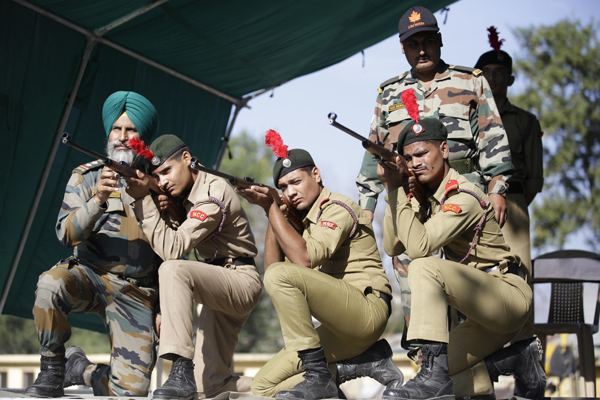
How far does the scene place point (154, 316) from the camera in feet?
13.9

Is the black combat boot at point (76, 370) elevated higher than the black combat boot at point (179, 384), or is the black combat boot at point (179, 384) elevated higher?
the black combat boot at point (179, 384)

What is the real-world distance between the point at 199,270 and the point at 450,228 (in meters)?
1.38

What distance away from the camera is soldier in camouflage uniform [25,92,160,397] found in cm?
369

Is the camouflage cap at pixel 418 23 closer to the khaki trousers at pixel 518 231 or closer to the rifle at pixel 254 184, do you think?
the rifle at pixel 254 184

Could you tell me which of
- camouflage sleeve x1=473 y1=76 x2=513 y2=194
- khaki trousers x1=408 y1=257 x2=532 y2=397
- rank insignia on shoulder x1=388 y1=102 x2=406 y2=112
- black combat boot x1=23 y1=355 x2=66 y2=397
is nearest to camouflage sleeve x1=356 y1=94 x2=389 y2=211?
rank insignia on shoulder x1=388 y1=102 x2=406 y2=112

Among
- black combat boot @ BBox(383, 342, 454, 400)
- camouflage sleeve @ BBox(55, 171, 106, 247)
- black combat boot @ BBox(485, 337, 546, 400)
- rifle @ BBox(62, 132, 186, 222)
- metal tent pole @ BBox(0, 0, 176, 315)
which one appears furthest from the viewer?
metal tent pole @ BBox(0, 0, 176, 315)

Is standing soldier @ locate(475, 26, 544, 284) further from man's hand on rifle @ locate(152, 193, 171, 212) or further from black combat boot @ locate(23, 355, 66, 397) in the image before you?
black combat boot @ locate(23, 355, 66, 397)

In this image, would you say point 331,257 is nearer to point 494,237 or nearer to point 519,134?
point 494,237

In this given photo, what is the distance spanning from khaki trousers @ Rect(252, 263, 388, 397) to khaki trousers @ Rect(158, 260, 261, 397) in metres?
0.46

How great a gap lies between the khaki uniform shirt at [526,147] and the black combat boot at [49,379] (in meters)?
3.69

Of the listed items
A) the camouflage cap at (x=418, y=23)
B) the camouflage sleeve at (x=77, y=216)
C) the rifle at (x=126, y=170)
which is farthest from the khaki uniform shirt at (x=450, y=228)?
the camouflage sleeve at (x=77, y=216)

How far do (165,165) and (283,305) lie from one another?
132 centimetres

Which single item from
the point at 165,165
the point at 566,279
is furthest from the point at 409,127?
the point at 566,279

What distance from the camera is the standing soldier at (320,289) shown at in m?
3.16
